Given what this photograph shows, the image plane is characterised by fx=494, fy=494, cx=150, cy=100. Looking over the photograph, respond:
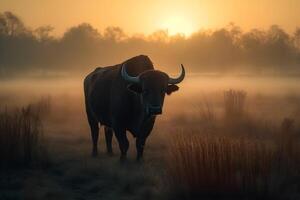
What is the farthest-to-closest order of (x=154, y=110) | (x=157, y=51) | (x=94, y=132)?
(x=157, y=51)
(x=94, y=132)
(x=154, y=110)

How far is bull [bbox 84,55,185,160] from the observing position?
863 cm

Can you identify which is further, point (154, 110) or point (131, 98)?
point (131, 98)

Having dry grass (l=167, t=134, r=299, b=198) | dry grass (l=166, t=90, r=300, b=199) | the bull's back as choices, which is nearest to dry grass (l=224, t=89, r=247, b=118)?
the bull's back

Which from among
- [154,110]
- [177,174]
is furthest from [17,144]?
[177,174]

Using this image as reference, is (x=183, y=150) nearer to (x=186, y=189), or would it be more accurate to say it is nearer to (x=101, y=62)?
(x=186, y=189)

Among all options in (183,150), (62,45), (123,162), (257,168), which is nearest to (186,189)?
(183,150)

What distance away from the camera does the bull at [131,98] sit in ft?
28.3

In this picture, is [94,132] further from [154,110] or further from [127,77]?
[154,110]

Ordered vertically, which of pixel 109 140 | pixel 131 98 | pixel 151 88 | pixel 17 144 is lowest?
pixel 109 140

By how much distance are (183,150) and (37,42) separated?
195 ft

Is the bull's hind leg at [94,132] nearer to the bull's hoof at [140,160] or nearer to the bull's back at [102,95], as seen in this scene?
the bull's back at [102,95]

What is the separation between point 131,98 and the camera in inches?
370

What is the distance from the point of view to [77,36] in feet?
218

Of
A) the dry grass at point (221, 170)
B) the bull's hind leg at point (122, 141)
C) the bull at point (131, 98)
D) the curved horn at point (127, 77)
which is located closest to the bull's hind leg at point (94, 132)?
the bull at point (131, 98)
